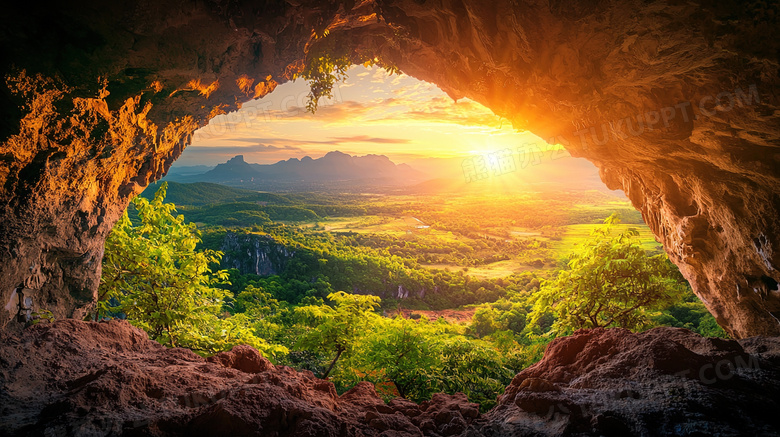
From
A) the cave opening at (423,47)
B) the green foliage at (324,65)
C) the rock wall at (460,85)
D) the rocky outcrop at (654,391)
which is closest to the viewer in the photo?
the rocky outcrop at (654,391)

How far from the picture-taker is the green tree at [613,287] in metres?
11.2

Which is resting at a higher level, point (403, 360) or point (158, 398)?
point (158, 398)

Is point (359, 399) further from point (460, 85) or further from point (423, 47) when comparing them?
point (423, 47)

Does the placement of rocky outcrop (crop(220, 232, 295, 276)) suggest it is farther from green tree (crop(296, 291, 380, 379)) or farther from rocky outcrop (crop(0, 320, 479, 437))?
rocky outcrop (crop(0, 320, 479, 437))

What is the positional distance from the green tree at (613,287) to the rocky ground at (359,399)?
282 inches

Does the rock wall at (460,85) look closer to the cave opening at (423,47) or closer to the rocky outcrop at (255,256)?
the cave opening at (423,47)

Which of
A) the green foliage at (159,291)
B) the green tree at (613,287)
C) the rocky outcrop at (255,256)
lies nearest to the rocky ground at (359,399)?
the green foliage at (159,291)

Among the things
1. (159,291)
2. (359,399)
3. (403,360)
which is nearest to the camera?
(359,399)

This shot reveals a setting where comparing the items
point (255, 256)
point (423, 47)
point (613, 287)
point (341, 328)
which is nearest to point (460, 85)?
point (423, 47)

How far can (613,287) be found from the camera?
448 inches

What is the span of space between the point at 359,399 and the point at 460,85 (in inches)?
272

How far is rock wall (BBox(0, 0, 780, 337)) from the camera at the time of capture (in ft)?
13.3

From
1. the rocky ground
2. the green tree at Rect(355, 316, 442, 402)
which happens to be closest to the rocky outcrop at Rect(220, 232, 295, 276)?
the green tree at Rect(355, 316, 442, 402)

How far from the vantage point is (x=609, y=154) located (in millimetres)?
7605
